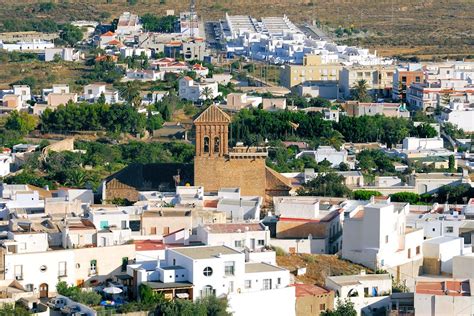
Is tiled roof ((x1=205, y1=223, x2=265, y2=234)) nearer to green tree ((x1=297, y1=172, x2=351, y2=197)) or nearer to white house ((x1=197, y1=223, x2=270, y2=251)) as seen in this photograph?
white house ((x1=197, y1=223, x2=270, y2=251))

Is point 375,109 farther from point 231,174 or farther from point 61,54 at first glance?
point 231,174

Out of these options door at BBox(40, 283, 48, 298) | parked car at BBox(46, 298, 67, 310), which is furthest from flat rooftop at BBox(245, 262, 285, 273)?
door at BBox(40, 283, 48, 298)

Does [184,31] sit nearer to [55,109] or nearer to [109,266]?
[55,109]

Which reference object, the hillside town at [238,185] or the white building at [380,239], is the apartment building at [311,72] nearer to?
the hillside town at [238,185]

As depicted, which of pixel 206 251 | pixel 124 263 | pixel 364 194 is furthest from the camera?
pixel 364 194

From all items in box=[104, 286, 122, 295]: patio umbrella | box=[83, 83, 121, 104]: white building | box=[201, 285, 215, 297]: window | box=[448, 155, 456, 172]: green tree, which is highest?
box=[83, 83, 121, 104]: white building

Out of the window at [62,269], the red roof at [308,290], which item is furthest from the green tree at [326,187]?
the window at [62,269]

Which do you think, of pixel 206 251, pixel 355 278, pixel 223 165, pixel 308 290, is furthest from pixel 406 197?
pixel 206 251
